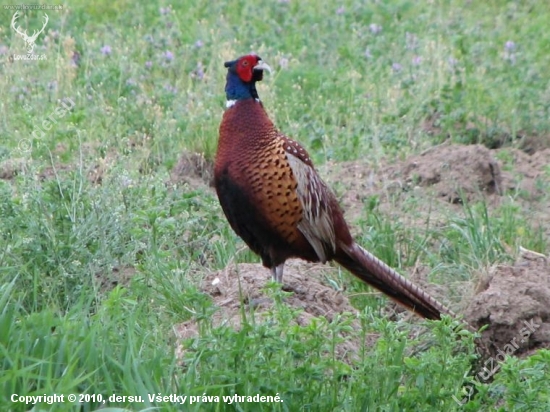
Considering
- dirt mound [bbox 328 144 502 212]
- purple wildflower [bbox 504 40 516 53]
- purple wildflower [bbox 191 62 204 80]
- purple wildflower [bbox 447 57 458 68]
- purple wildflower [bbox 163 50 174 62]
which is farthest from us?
purple wildflower [bbox 504 40 516 53]

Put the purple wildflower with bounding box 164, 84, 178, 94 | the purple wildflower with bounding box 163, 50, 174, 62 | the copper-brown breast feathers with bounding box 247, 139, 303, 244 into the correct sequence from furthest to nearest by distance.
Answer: the purple wildflower with bounding box 163, 50, 174, 62 < the purple wildflower with bounding box 164, 84, 178, 94 < the copper-brown breast feathers with bounding box 247, 139, 303, 244

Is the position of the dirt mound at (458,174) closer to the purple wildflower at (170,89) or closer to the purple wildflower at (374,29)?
the purple wildflower at (170,89)

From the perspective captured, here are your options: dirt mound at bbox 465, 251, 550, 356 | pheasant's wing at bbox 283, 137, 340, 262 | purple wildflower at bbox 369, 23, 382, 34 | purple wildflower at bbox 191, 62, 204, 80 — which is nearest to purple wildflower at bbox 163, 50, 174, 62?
purple wildflower at bbox 191, 62, 204, 80

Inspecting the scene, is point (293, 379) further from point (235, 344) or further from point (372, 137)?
point (372, 137)

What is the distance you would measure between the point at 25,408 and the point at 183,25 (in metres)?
6.93

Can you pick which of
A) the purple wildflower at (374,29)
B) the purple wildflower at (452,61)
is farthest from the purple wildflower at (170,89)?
the purple wildflower at (374,29)

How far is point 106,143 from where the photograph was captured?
282 inches

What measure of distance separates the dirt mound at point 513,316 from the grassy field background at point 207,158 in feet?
0.86

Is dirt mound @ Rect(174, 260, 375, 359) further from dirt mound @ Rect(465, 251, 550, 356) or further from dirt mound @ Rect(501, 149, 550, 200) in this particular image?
dirt mound @ Rect(501, 149, 550, 200)

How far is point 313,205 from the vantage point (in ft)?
18.9

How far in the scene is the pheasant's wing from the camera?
569cm

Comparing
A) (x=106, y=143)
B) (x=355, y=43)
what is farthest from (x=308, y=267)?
(x=355, y=43)

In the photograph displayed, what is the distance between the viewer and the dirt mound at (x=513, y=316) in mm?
5164

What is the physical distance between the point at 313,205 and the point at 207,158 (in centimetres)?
195
